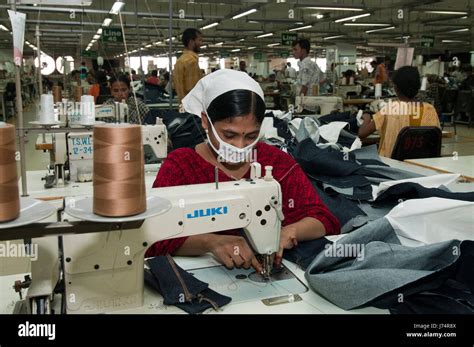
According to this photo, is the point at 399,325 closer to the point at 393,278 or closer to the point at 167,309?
the point at 393,278

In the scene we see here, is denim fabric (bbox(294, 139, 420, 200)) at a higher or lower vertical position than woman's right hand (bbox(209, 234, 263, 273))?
higher

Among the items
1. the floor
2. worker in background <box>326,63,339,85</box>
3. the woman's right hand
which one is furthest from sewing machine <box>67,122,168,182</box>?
worker in background <box>326,63,339,85</box>

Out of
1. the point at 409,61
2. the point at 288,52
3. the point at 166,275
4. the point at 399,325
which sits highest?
the point at 288,52

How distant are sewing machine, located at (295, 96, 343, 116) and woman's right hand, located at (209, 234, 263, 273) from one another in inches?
175

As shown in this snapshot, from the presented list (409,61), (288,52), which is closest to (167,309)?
(409,61)

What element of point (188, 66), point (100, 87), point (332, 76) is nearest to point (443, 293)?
point (188, 66)

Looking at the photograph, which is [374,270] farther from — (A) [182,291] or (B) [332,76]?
(B) [332,76]

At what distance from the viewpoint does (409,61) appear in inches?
200

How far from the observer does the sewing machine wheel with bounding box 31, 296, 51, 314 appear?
3.65ft

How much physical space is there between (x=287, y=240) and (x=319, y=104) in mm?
4521

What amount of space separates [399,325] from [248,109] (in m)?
0.84

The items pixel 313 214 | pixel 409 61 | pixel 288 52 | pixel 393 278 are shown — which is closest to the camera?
pixel 393 278

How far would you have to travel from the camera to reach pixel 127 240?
1.22 meters

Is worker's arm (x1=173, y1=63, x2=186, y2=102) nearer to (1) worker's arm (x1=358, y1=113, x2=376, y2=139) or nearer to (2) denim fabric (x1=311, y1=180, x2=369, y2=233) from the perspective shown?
(1) worker's arm (x1=358, y1=113, x2=376, y2=139)
